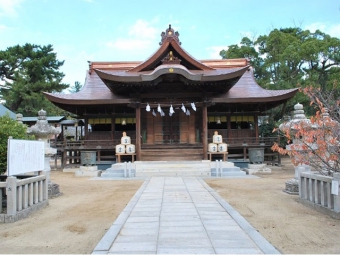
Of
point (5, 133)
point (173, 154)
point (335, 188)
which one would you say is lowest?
point (335, 188)

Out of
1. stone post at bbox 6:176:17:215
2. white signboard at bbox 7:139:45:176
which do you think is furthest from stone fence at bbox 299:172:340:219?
white signboard at bbox 7:139:45:176

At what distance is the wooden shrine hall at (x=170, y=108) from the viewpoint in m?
15.4

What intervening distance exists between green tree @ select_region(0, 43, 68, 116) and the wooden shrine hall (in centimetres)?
1624

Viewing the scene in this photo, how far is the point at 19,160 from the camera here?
586cm

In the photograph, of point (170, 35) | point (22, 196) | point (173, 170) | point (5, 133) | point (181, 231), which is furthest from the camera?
point (170, 35)

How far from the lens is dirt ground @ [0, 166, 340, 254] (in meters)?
4.10

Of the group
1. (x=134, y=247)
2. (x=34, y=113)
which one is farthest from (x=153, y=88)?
(x=34, y=113)

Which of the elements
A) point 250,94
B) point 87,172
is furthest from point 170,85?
point 87,172

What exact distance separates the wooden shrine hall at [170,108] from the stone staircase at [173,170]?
146cm

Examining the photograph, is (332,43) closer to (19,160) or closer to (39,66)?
(19,160)

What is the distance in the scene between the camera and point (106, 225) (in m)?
5.14

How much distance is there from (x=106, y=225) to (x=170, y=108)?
34.6 feet

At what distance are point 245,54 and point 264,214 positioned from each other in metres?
24.3

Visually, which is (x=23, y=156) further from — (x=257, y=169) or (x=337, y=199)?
(x=257, y=169)
